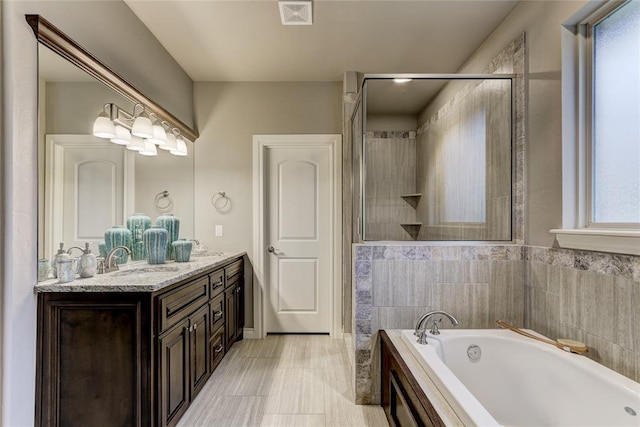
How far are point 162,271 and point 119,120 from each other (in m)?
0.99

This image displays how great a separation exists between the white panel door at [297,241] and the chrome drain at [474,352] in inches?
64.5

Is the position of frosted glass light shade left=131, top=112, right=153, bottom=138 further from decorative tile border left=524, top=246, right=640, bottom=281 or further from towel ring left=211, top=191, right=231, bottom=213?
decorative tile border left=524, top=246, right=640, bottom=281

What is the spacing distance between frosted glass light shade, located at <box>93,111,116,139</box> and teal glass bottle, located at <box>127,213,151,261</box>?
55cm

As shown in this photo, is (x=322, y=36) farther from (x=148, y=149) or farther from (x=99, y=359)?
(x=99, y=359)

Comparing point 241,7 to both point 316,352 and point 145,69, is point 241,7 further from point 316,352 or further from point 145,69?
point 316,352

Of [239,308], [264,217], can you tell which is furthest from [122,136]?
[239,308]

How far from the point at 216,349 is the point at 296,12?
2.39 metres

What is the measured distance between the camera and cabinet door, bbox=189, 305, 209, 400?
193 cm

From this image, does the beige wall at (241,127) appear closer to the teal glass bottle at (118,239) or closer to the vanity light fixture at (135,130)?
the vanity light fixture at (135,130)

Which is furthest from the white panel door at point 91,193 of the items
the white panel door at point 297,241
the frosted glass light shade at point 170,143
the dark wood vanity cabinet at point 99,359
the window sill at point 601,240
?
the window sill at point 601,240

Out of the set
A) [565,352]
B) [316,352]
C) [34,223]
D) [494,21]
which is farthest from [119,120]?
[565,352]

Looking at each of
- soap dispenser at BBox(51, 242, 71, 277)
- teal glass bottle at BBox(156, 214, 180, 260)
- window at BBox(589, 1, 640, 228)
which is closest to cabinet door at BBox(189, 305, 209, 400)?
teal glass bottle at BBox(156, 214, 180, 260)

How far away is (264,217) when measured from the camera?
10.5ft

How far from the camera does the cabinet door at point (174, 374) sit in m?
1.58
